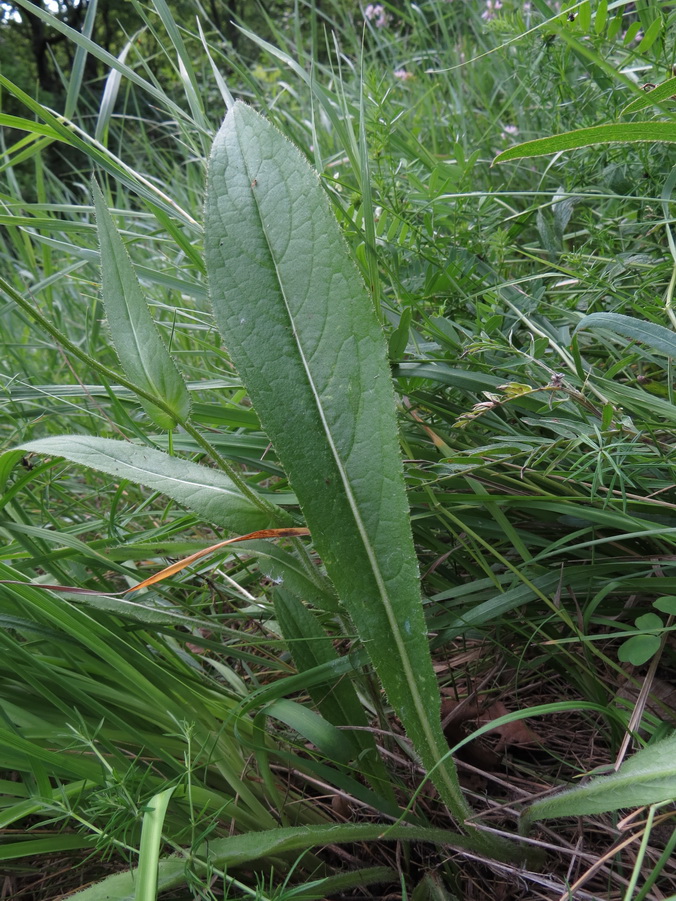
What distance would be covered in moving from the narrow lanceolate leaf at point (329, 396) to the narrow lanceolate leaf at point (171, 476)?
8 cm

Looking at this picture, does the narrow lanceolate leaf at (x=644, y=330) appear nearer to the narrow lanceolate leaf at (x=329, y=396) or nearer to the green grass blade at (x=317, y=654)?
the narrow lanceolate leaf at (x=329, y=396)

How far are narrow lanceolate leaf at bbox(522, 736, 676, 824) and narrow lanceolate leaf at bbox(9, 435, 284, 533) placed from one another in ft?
1.36

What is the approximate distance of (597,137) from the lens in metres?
0.72

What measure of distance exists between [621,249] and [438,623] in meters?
0.84

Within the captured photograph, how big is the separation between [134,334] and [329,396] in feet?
0.75

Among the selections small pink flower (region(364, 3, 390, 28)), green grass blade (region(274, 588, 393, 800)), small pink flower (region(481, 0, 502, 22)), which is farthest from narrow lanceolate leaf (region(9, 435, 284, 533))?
small pink flower (region(364, 3, 390, 28))

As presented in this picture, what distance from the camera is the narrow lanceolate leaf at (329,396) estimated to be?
2.46 ft

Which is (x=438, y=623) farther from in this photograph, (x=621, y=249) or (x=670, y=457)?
(x=621, y=249)

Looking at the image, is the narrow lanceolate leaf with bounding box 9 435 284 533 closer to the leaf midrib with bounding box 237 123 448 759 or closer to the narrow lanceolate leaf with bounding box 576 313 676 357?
the leaf midrib with bounding box 237 123 448 759

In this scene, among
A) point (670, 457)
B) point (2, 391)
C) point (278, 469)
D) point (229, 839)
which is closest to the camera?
point (229, 839)

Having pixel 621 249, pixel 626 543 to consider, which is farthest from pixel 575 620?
pixel 621 249

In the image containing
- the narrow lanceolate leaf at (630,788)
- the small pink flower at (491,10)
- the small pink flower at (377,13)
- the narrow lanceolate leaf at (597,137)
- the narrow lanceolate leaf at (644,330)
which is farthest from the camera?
the small pink flower at (377,13)

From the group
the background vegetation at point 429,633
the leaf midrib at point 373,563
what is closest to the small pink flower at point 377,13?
the background vegetation at point 429,633

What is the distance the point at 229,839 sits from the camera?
725 mm
